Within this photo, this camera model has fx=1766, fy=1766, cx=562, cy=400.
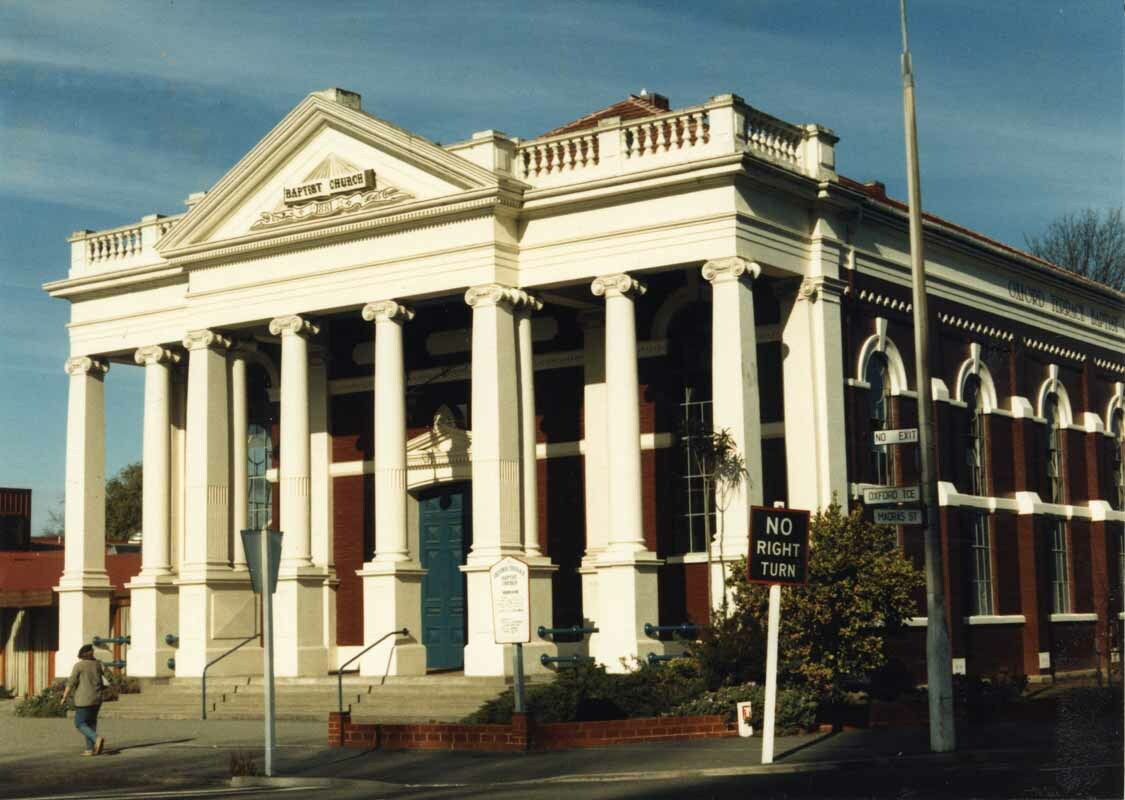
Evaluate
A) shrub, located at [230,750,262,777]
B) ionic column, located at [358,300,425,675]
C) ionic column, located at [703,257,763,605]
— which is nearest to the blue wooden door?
ionic column, located at [358,300,425,675]

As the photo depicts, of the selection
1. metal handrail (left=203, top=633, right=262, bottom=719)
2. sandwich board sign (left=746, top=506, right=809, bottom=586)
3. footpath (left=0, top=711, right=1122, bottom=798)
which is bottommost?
footpath (left=0, top=711, right=1122, bottom=798)

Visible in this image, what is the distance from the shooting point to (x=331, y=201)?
3050 cm

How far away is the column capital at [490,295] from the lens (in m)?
28.4

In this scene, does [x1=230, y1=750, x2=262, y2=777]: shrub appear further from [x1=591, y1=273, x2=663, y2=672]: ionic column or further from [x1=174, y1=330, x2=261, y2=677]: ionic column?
[x1=174, y1=330, x2=261, y2=677]: ionic column

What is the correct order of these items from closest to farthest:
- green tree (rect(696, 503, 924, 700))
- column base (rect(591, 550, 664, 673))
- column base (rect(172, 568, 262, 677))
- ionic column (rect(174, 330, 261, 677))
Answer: green tree (rect(696, 503, 924, 700))
column base (rect(591, 550, 664, 673))
column base (rect(172, 568, 262, 677))
ionic column (rect(174, 330, 261, 677))

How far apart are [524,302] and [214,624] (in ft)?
27.4

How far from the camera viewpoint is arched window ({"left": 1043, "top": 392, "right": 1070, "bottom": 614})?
3631cm

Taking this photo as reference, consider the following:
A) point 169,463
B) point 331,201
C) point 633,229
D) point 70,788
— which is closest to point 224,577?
point 169,463

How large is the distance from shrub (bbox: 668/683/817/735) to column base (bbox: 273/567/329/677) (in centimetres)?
891

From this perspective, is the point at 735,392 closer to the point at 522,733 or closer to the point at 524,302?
the point at 524,302

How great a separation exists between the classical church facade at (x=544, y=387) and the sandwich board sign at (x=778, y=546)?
7291 mm

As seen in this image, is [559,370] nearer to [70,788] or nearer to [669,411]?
[669,411]

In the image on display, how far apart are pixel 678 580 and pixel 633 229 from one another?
6305mm

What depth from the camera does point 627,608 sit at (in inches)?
1067
